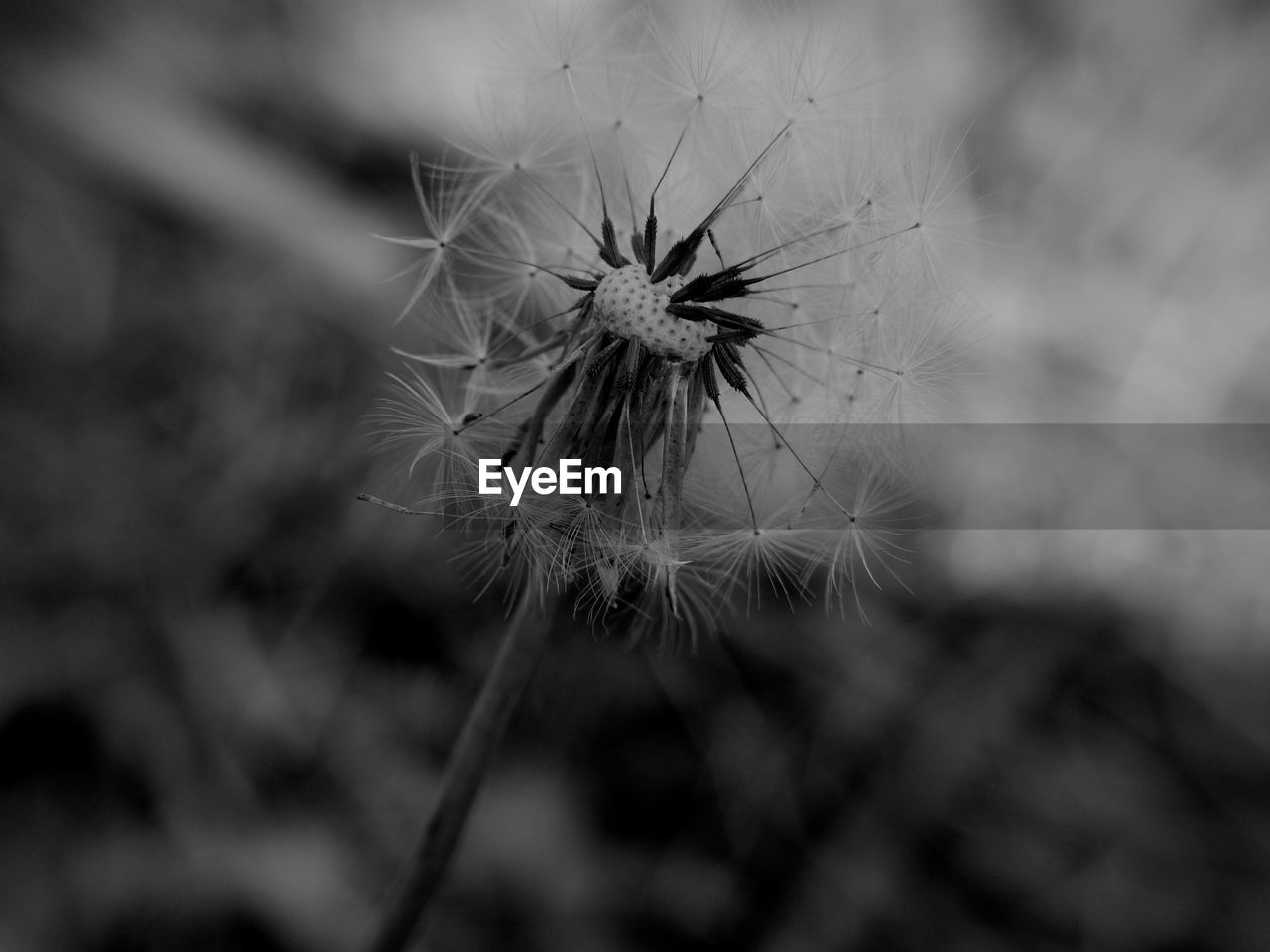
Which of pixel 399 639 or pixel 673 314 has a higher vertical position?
pixel 673 314

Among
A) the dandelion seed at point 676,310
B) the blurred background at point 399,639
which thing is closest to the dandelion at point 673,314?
the dandelion seed at point 676,310

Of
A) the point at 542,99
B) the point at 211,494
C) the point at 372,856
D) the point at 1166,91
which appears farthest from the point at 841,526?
the point at 1166,91

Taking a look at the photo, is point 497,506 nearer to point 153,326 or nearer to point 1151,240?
point 153,326

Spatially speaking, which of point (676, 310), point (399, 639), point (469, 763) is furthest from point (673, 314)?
point (399, 639)

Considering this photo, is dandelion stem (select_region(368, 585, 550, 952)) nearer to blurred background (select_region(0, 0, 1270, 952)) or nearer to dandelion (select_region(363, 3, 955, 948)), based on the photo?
dandelion (select_region(363, 3, 955, 948))

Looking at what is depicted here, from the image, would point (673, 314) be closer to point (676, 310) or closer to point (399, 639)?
point (676, 310)
